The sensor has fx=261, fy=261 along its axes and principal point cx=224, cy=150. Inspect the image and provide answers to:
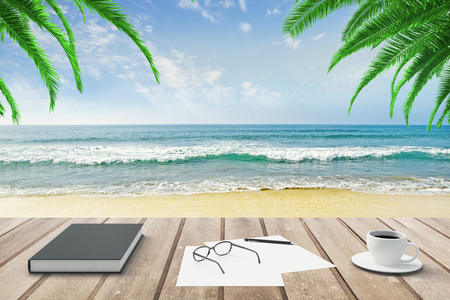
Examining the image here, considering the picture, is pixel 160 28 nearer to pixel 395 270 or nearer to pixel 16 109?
pixel 16 109

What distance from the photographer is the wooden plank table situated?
758 mm

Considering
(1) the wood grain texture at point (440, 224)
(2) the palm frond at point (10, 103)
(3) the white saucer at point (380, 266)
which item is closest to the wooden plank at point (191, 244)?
(3) the white saucer at point (380, 266)

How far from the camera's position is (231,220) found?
148 cm

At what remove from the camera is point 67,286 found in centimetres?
79

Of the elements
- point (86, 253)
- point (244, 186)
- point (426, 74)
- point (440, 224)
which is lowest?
point (244, 186)

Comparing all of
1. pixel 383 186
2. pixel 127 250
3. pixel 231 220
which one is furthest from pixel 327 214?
pixel 127 250

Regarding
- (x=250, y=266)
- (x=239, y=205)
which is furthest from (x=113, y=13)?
(x=239, y=205)

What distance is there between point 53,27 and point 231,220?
119 inches

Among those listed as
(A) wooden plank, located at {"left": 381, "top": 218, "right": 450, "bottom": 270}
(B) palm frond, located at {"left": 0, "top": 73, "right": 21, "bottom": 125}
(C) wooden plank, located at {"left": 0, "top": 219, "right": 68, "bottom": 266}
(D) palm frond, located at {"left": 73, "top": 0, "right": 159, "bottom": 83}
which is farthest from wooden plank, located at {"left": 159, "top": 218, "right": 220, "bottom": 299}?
(B) palm frond, located at {"left": 0, "top": 73, "right": 21, "bottom": 125}

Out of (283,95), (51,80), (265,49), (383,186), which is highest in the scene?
(265,49)

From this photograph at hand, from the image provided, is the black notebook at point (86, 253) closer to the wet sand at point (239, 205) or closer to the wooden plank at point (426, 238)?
the wooden plank at point (426, 238)

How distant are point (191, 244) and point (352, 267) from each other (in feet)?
2.06

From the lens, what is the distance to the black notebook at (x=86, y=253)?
86cm

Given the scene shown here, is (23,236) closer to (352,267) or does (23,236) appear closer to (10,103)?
(352,267)
